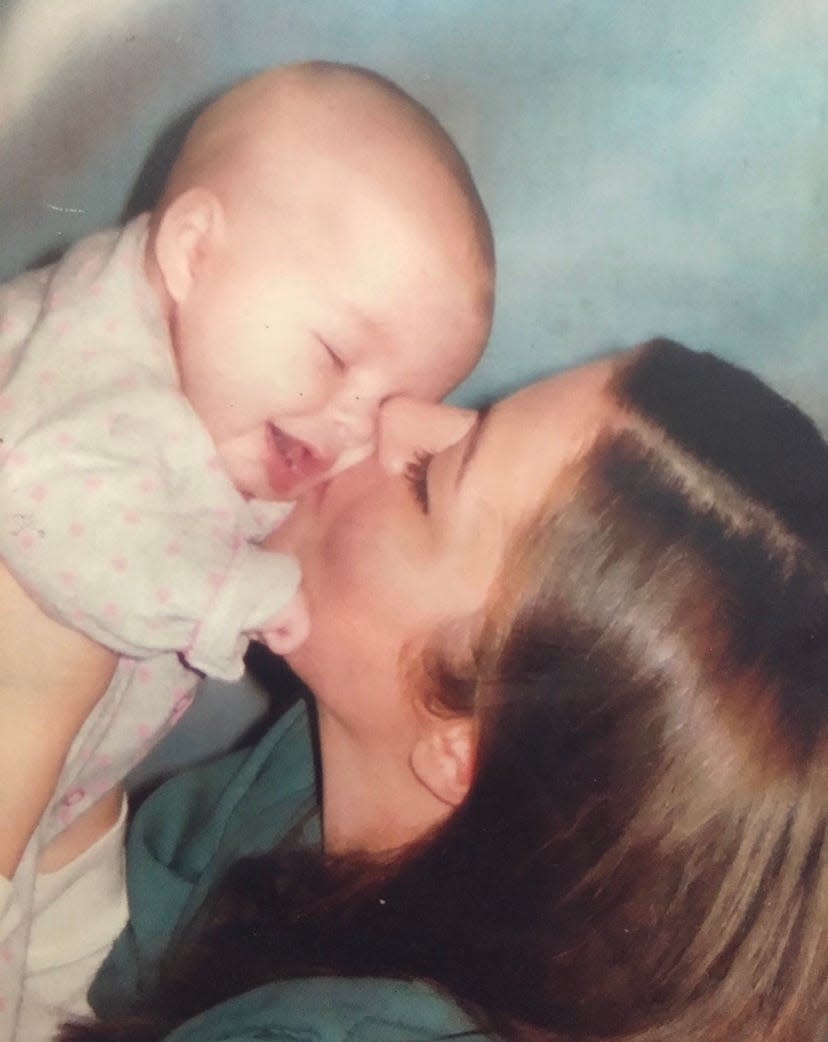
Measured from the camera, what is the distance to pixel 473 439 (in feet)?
1.75

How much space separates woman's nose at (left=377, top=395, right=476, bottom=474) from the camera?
536mm

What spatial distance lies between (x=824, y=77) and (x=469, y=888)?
1.36 ft

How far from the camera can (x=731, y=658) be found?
50 cm

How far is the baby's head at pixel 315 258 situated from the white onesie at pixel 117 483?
0.02 metres

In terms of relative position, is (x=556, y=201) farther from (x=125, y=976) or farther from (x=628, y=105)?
(x=125, y=976)

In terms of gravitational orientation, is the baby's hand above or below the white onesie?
below

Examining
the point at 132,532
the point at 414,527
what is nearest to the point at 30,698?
the point at 132,532

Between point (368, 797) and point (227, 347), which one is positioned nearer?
point (227, 347)

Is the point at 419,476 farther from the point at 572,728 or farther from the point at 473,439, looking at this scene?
the point at 572,728

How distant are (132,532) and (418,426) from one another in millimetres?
148

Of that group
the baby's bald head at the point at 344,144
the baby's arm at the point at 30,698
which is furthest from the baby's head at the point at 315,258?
the baby's arm at the point at 30,698

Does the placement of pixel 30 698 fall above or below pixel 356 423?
below

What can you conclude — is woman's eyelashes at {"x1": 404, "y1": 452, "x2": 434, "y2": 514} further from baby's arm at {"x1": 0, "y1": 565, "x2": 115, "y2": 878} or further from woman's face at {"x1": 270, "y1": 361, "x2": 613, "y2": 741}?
baby's arm at {"x1": 0, "y1": 565, "x2": 115, "y2": 878}

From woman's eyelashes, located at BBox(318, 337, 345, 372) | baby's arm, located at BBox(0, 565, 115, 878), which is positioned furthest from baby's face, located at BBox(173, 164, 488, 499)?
baby's arm, located at BBox(0, 565, 115, 878)
